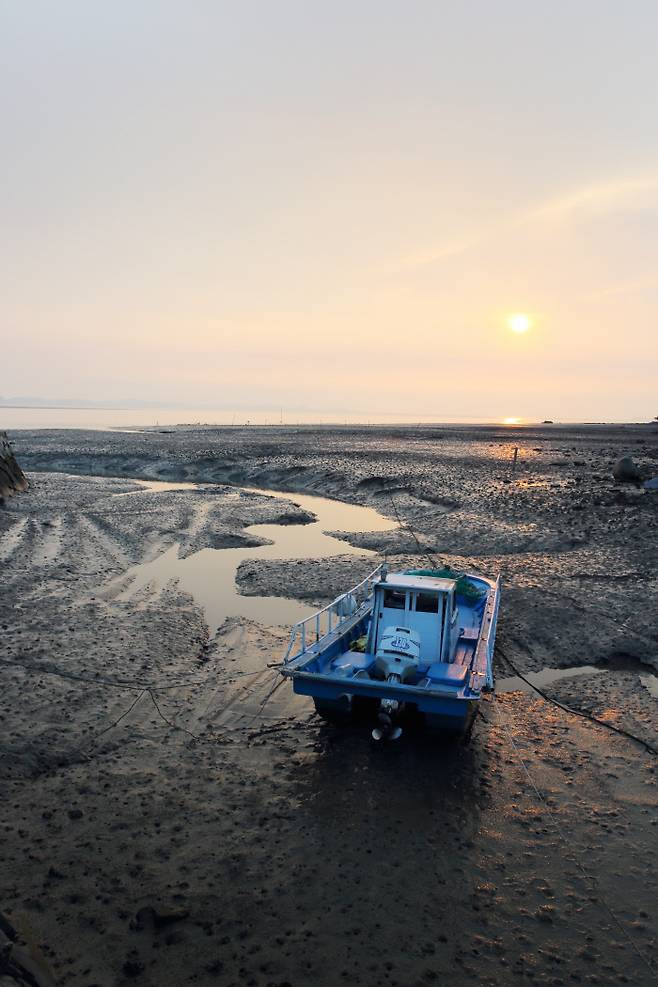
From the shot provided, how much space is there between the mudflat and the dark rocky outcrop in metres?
14.9

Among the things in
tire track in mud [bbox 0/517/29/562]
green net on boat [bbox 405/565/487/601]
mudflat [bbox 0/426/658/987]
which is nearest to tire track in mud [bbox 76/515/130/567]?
mudflat [bbox 0/426/658/987]

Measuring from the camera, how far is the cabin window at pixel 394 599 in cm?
1206

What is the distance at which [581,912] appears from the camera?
272 inches

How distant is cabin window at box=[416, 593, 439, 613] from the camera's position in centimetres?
1187

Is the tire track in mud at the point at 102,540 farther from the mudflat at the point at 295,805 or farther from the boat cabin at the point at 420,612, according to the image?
the boat cabin at the point at 420,612

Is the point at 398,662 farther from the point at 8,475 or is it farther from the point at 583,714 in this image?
the point at 8,475

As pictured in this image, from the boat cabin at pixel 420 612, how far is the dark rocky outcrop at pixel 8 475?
2666cm

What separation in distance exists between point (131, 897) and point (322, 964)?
238 cm

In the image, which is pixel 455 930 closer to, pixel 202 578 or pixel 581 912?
pixel 581 912

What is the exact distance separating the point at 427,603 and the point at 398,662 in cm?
145

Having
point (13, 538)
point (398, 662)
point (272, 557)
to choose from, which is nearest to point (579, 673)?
point (398, 662)

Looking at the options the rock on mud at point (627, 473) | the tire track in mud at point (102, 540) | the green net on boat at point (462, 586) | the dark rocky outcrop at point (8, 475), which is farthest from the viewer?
the rock on mud at point (627, 473)

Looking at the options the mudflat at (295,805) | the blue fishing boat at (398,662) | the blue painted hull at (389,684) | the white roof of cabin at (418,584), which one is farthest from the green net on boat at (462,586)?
the white roof of cabin at (418,584)

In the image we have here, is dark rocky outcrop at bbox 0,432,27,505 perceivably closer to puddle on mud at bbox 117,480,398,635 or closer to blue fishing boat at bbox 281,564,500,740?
puddle on mud at bbox 117,480,398,635
